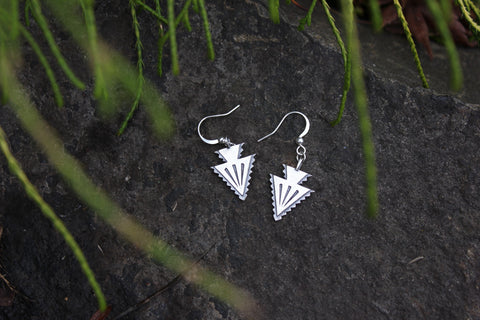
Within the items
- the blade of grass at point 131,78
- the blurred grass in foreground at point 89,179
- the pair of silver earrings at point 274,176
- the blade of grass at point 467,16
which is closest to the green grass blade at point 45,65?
the blurred grass in foreground at point 89,179

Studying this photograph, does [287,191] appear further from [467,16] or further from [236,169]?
[467,16]

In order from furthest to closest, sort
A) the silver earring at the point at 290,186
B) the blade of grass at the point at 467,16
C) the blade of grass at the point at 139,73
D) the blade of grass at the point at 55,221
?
the silver earring at the point at 290,186 < the blade of grass at the point at 139,73 < the blade of grass at the point at 467,16 < the blade of grass at the point at 55,221

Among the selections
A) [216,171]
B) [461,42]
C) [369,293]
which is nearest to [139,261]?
[216,171]

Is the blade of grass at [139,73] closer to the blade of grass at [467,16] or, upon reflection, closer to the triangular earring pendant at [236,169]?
the triangular earring pendant at [236,169]

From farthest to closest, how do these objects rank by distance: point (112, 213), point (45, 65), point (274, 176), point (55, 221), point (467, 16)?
point (274, 176) → point (112, 213) → point (467, 16) → point (45, 65) → point (55, 221)

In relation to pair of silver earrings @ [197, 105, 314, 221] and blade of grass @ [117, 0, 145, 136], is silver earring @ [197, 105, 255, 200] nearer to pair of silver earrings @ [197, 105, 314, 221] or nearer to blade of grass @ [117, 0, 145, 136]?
pair of silver earrings @ [197, 105, 314, 221]

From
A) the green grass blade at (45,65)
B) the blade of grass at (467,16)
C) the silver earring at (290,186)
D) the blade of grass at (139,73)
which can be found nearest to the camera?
the green grass blade at (45,65)

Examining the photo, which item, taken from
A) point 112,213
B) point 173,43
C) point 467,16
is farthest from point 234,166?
point 467,16
